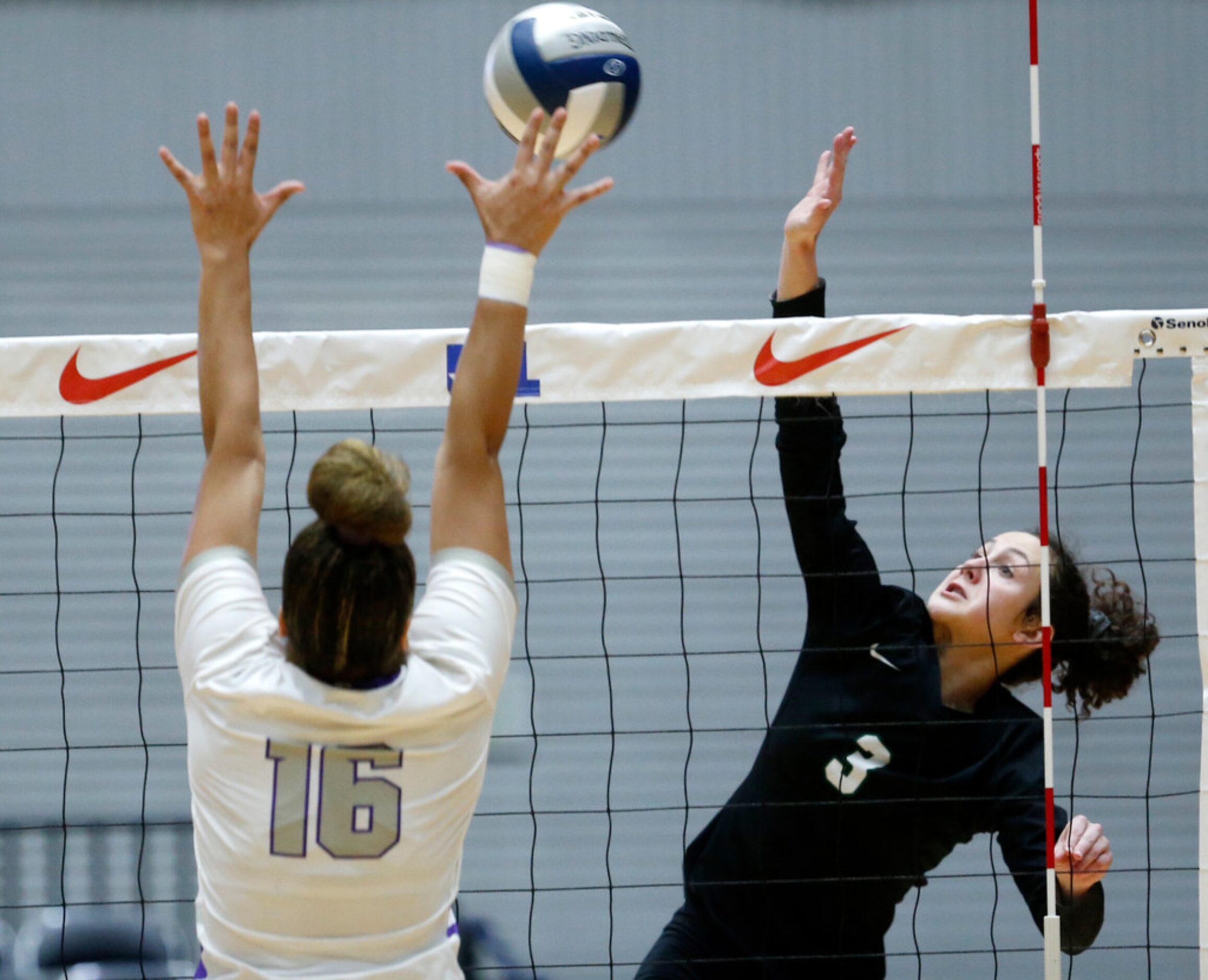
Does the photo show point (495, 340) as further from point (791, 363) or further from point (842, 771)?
point (842, 771)

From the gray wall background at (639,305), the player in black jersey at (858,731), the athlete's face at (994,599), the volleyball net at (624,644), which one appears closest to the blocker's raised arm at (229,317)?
the player in black jersey at (858,731)

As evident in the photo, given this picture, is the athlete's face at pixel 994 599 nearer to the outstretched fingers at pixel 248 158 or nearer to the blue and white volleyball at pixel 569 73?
the blue and white volleyball at pixel 569 73

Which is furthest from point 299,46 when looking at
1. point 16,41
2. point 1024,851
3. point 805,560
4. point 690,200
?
point 1024,851

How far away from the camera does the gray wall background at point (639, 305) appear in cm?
550

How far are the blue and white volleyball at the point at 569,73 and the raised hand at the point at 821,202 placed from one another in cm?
42

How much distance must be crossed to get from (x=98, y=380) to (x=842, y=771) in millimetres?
1663

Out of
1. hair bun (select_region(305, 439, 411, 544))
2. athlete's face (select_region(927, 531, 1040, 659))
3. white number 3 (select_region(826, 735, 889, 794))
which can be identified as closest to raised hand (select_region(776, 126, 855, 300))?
athlete's face (select_region(927, 531, 1040, 659))

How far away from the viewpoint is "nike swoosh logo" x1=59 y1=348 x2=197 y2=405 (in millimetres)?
2748

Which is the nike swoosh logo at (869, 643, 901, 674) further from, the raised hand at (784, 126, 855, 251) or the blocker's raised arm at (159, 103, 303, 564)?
the blocker's raised arm at (159, 103, 303, 564)

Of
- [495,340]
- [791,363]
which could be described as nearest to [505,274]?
[495,340]

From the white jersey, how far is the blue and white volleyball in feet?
4.15

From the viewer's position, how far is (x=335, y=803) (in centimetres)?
158

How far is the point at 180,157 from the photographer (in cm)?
592

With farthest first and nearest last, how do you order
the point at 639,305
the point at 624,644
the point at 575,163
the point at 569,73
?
the point at 639,305
the point at 624,644
the point at 569,73
the point at 575,163
